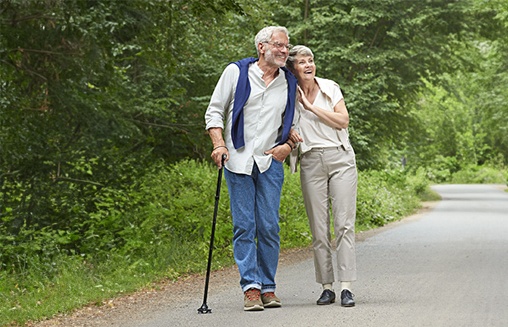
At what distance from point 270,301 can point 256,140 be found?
1218mm

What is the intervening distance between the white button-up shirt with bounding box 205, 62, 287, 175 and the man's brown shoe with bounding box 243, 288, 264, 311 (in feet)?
2.91

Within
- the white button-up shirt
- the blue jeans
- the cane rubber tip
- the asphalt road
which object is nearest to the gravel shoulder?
the asphalt road

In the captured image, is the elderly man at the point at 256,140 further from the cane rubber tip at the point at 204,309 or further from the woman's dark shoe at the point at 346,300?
the woman's dark shoe at the point at 346,300

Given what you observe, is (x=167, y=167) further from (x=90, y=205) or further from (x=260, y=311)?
(x=260, y=311)

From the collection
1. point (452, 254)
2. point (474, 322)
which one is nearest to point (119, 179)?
point (452, 254)

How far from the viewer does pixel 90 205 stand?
13930 mm

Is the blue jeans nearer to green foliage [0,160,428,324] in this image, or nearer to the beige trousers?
the beige trousers

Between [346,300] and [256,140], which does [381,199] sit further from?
[256,140]

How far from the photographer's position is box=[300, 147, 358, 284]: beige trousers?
7.41m

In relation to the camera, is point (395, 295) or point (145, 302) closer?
point (395, 295)

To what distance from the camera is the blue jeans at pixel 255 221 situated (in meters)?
7.26

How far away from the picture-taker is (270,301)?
7422 mm

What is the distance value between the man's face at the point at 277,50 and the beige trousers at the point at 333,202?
756 millimetres

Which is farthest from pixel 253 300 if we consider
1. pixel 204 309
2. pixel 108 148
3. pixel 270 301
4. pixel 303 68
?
pixel 108 148
